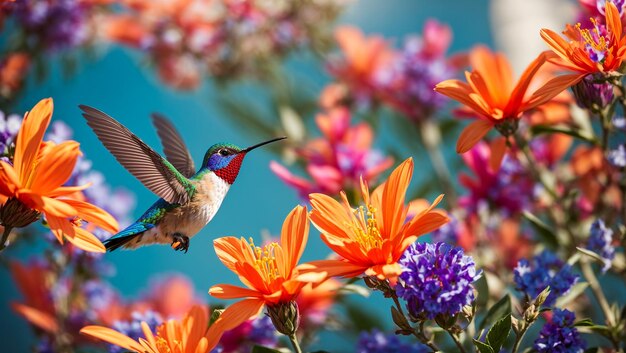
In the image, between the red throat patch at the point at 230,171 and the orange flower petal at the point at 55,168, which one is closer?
the orange flower petal at the point at 55,168

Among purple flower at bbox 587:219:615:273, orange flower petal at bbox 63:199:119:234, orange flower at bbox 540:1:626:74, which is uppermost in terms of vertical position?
orange flower at bbox 540:1:626:74

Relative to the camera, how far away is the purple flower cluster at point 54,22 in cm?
115

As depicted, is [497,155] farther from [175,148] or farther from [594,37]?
[175,148]

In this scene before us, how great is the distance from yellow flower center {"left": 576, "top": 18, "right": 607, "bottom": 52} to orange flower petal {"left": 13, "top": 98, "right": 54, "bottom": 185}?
47 centimetres

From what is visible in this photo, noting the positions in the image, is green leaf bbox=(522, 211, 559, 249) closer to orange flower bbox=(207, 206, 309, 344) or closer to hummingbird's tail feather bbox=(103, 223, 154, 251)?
orange flower bbox=(207, 206, 309, 344)

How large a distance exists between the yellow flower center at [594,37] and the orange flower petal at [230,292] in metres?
0.37

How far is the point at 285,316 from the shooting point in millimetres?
642

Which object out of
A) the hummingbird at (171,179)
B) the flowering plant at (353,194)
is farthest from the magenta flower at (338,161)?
the hummingbird at (171,179)

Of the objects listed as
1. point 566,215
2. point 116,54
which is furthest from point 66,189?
point 116,54

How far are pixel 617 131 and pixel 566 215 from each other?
12 centimetres

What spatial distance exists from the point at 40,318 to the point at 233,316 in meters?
0.50

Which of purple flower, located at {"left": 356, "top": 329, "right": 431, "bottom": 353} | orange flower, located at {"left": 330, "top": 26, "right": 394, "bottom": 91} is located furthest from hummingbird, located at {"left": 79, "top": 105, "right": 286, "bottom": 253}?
orange flower, located at {"left": 330, "top": 26, "right": 394, "bottom": 91}

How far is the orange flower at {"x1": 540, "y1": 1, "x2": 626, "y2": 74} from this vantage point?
2.05ft

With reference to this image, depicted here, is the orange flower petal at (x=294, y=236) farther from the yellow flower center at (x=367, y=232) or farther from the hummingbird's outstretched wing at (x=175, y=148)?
the hummingbird's outstretched wing at (x=175, y=148)
